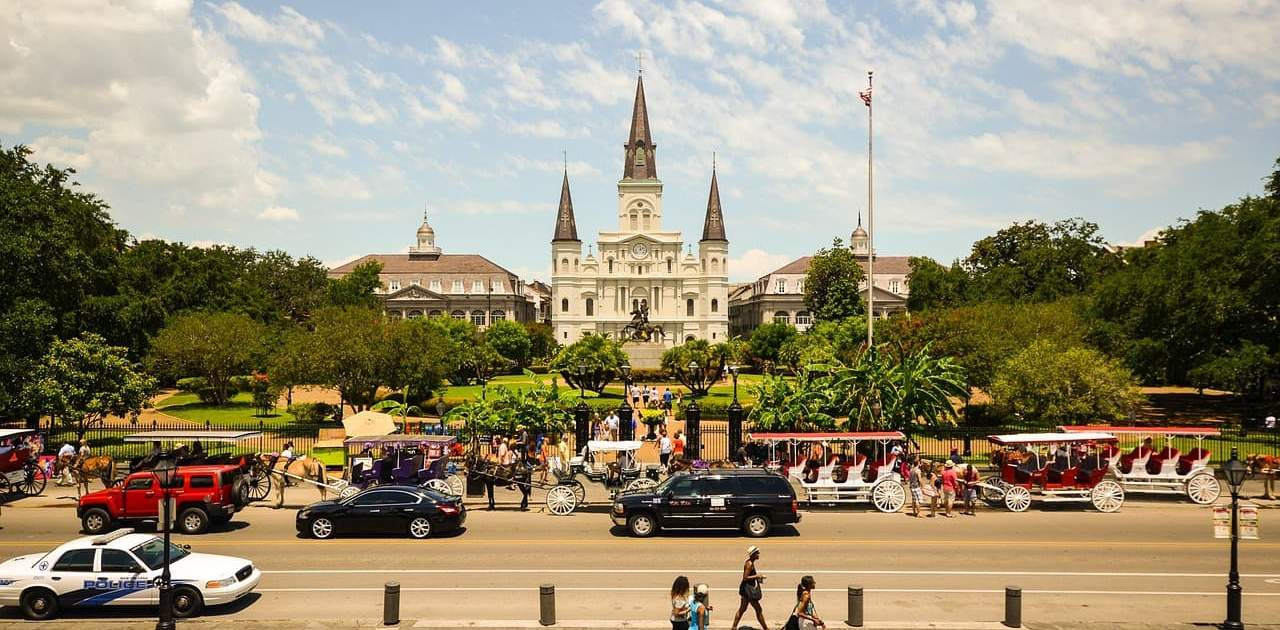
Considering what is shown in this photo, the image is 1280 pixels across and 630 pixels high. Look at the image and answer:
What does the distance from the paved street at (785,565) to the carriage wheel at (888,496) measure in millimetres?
423

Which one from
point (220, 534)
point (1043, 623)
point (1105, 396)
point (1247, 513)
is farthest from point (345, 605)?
point (1105, 396)

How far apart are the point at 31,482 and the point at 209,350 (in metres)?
24.3

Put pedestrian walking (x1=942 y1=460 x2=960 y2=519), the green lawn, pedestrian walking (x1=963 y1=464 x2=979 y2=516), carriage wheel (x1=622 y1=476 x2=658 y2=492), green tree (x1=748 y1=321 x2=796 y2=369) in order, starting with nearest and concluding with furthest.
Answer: pedestrian walking (x1=942 y1=460 x2=960 y2=519) → pedestrian walking (x1=963 y1=464 x2=979 y2=516) → carriage wheel (x1=622 y1=476 x2=658 y2=492) → the green lawn → green tree (x1=748 y1=321 x2=796 y2=369)

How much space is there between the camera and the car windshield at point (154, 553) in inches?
553

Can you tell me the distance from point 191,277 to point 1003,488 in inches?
2391

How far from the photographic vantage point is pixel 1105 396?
101ft

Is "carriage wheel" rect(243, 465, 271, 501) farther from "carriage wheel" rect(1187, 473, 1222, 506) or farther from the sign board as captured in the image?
"carriage wheel" rect(1187, 473, 1222, 506)

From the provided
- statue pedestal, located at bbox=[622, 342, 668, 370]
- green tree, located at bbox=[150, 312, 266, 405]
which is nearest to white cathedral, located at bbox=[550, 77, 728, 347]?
statue pedestal, located at bbox=[622, 342, 668, 370]

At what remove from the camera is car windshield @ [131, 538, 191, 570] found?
46.1 feet

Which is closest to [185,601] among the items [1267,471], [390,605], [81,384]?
[390,605]

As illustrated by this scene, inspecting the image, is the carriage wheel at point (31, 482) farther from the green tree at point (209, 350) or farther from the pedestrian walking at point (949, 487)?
the pedestrian walking at point (949, 487)

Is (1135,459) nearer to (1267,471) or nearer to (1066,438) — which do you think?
(1066,438)

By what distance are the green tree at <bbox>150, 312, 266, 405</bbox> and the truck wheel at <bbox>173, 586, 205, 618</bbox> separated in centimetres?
3750

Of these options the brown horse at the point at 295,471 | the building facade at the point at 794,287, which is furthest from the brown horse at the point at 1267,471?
the building facade at the point at 794,287
